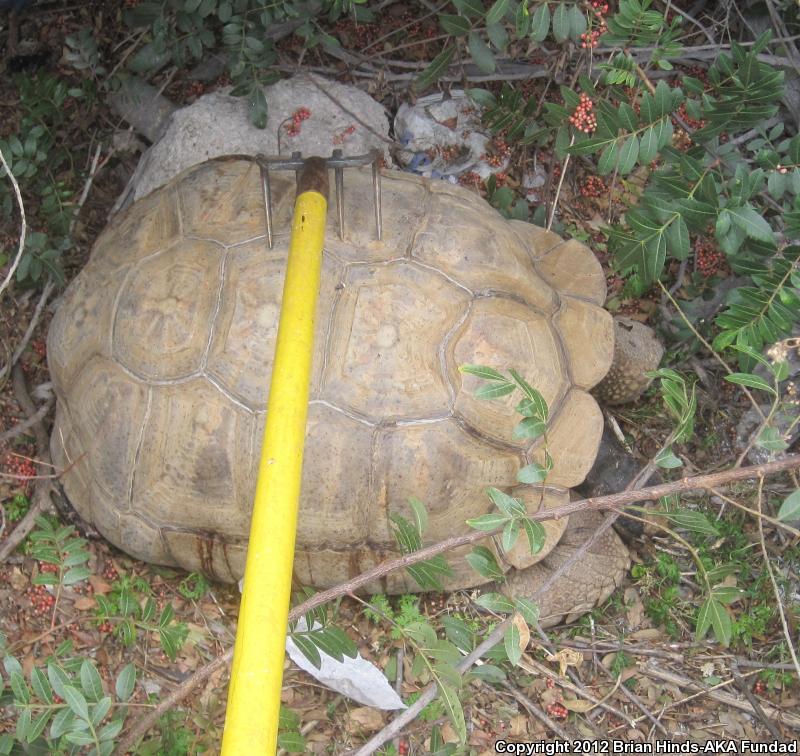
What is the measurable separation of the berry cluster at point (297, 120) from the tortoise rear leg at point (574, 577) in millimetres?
2030

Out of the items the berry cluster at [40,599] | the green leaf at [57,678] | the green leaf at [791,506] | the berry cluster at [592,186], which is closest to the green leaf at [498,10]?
the berry cluster at [592,186]

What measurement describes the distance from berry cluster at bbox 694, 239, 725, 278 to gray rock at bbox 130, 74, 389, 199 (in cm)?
A: 145

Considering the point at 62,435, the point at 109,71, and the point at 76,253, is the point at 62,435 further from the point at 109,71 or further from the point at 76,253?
the point at 109,71

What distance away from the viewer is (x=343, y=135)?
378 centimetres

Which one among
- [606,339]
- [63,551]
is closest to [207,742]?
[63,551]

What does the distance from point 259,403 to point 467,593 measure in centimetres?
117

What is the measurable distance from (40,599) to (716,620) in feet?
7.61

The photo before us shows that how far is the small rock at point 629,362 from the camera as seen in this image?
353cm

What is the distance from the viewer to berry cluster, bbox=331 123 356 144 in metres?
3.76

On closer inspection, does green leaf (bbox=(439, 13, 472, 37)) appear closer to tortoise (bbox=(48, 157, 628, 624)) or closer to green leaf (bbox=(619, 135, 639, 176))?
tortoise (bbox=(48, 157, 628, 624))

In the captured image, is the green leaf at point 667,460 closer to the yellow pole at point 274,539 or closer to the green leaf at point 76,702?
the yellow pole at point 274,539

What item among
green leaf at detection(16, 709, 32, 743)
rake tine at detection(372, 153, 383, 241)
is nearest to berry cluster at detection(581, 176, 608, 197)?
rake tine at detection(372, 153, 383, 241)

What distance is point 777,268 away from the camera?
2.87 meters

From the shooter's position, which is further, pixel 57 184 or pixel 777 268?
pixel 57 184
